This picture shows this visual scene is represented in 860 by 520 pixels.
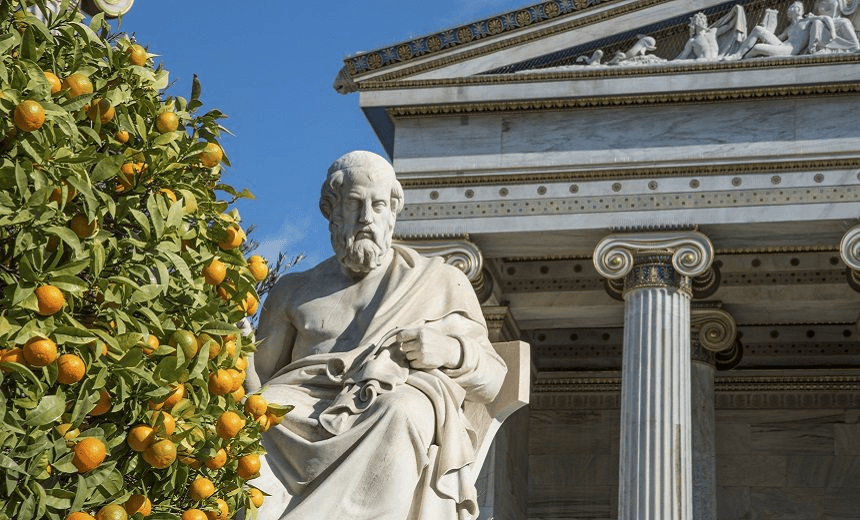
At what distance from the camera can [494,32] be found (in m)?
21.2

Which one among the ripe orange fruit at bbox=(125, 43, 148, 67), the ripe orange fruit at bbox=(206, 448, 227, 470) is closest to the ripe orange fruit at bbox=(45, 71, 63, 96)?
the ripe orange fruit at bbox=(125, 43, 148, 67)

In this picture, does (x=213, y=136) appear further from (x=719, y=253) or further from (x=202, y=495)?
(x=719, y=253)

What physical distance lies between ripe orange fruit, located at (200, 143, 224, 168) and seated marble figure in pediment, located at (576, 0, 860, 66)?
16.3m

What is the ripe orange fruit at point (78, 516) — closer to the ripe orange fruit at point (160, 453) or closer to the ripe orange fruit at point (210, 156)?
the ripe orange fruit at point (160, 453)

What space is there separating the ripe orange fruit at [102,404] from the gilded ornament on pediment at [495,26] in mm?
17178

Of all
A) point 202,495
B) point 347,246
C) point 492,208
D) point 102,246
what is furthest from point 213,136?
point 492,208

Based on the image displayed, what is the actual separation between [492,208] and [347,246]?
46.6 ft

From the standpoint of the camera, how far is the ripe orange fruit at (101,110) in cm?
459

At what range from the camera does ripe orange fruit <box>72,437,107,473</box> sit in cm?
418

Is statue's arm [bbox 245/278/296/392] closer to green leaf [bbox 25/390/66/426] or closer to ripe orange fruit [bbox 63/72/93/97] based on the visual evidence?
ripe orange fruit [bbox 63/72/93/97]

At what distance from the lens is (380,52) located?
2136 cm

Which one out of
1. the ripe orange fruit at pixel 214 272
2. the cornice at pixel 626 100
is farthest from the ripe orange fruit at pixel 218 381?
the cornice at pixel 626 100

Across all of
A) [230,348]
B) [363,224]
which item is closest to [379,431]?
[363,224]

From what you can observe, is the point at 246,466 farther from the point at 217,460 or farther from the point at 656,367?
the point at 656,367
